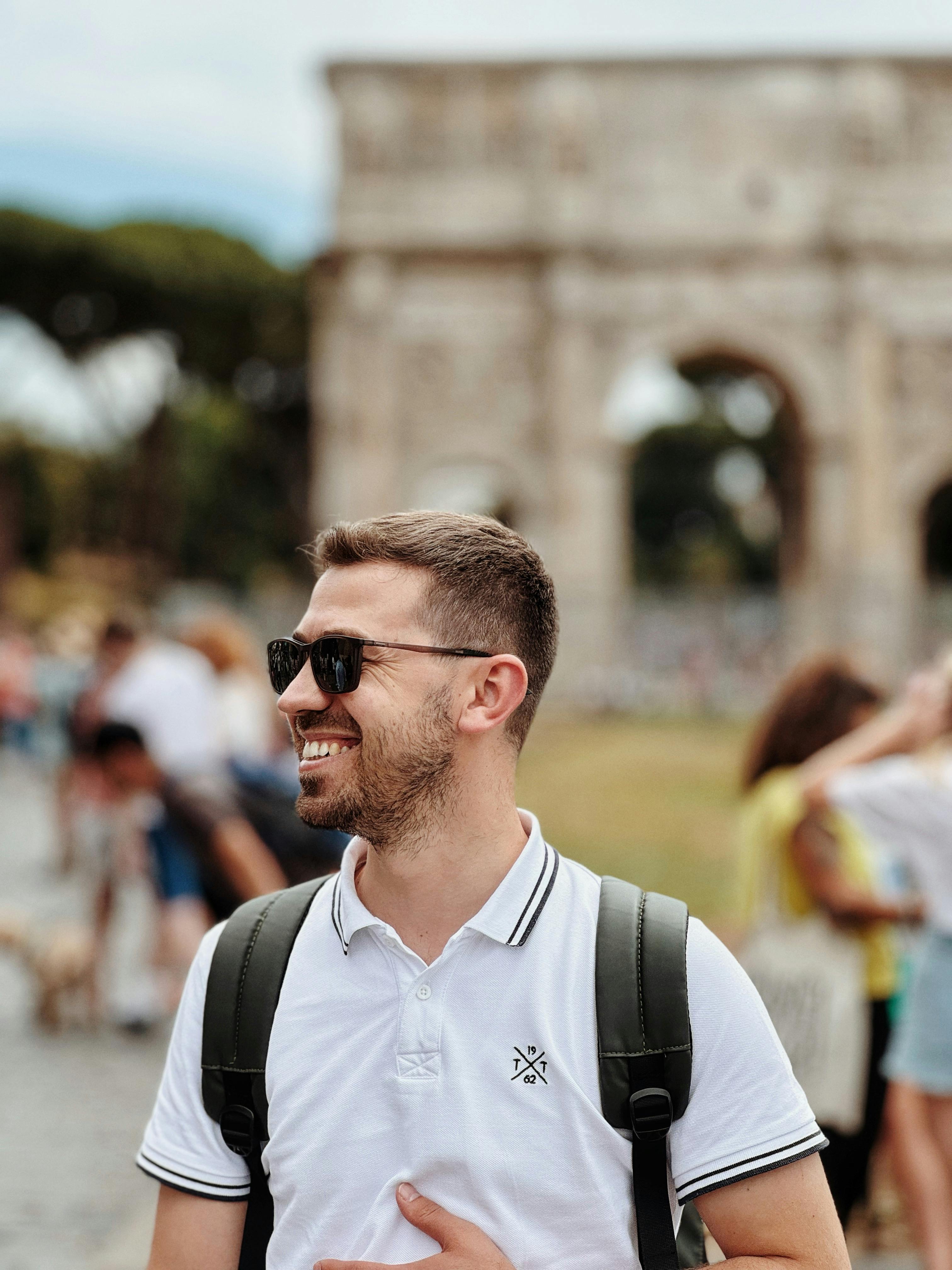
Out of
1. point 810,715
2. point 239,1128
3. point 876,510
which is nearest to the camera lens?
point 239,1128

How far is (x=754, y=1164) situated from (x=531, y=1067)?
273 millimetres

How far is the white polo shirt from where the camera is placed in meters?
1.67

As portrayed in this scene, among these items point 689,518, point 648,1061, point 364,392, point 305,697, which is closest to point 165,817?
point 305,697

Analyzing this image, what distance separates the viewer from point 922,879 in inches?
137

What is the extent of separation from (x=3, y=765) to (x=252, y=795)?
15527 mm

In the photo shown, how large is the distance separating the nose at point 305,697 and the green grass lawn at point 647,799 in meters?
2.58

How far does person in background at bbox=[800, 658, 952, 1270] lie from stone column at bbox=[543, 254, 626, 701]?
20588mm

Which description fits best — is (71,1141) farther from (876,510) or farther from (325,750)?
(876,510)

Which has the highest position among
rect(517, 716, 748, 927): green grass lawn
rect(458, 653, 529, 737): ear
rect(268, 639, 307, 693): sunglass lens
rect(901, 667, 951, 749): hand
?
rect(268, 639, 307, 693): sunglass lens

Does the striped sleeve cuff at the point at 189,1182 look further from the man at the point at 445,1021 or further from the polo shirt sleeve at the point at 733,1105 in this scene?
the polo shirt sleeve at the point at 733,1105

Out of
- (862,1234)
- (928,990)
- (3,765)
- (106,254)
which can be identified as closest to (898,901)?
(928,990)

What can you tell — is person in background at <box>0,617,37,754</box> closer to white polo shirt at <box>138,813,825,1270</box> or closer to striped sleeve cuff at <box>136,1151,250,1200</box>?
striped sleeve cuff at <box>136,1151,250,1200</box>

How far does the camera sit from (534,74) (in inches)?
954

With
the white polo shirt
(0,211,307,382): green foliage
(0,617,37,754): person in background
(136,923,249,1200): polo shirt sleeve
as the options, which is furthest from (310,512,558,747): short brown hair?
(0,211,307,382): green foliage
